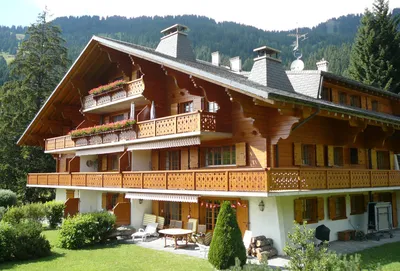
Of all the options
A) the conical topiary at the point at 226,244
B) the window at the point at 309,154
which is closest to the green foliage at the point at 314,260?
the conical topiary at the point at 226,244

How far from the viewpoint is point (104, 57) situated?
24.4m

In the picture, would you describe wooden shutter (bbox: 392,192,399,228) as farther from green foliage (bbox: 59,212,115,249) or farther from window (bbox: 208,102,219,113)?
green foliage (bbox: 59,212,115,249)

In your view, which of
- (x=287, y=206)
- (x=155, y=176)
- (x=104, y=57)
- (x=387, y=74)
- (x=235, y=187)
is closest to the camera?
(x=235, y=187)

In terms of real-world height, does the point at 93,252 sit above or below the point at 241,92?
below

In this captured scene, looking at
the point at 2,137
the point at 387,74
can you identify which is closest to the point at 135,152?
the point at 2,137

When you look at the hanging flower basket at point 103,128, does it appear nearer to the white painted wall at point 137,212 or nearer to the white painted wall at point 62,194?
the white painted wall at point 137,212

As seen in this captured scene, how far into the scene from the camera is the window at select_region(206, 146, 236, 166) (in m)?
18.2

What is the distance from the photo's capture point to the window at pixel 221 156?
18.2 metres

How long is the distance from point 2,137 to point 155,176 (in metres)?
24.5

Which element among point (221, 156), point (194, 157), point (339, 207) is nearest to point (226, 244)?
point (221, 156)

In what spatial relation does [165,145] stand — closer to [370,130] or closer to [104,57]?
[104,57]

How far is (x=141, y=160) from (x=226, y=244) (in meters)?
10.5

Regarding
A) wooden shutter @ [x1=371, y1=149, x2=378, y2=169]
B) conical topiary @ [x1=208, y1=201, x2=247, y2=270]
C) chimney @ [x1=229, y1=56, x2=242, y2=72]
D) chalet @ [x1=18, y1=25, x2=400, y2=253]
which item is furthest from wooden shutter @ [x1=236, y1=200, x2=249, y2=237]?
chimney @ [x1=229, y1=56, x2=242, y2=72]

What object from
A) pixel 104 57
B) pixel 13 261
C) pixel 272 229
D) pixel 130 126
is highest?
pixel 104 57
